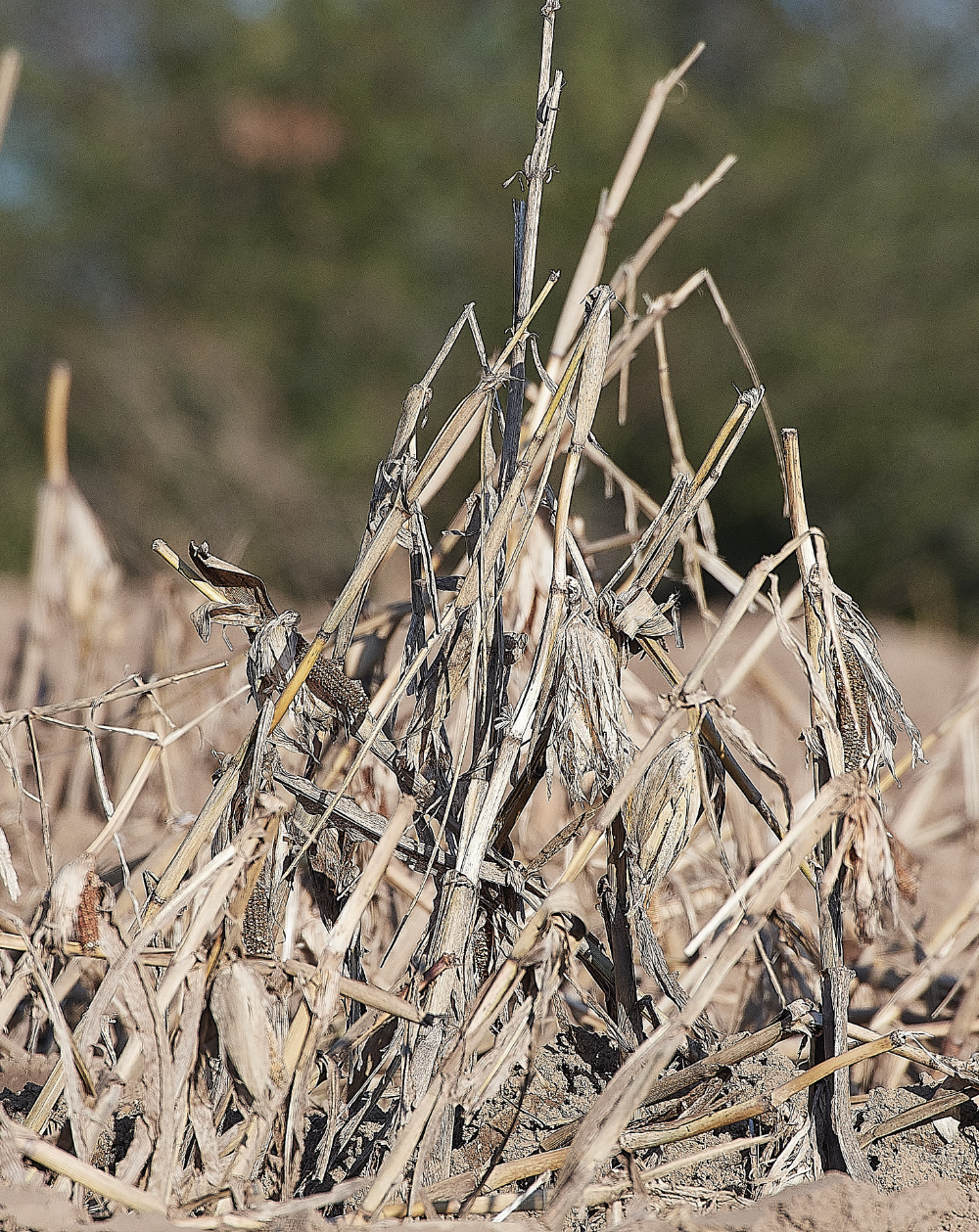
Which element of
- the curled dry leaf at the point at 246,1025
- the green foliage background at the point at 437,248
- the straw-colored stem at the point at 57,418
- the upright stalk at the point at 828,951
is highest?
the green foliage background at the point at 437,248

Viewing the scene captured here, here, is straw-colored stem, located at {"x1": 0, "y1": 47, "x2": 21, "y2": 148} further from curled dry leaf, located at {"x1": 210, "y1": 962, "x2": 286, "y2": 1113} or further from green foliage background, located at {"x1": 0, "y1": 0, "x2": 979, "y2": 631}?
green foliage background, located at {"x1": 0, "y1": 0, "x2": 979, "y2": 631}

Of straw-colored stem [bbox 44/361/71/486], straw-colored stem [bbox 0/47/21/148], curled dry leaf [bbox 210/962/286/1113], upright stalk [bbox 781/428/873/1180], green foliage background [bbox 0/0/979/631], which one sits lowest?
Result: curled dry leaf [bbox 210/962/286/1113]

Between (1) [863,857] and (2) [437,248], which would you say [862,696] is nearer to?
(1) [863,857]

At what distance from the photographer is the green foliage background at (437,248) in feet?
13.0

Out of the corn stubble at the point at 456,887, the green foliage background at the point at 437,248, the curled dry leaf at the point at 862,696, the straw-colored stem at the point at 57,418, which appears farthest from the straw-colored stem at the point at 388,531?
the green foliage background at the point at 437,248

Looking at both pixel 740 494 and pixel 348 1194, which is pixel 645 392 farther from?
pixel 348 1194

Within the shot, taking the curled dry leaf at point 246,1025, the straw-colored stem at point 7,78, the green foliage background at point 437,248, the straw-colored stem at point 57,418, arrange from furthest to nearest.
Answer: the green foliage background at point 437,248
the straw-colored stem at point 57,418
the straw-colored stem at point 7,78
the curled dry leaf at point 246,1025

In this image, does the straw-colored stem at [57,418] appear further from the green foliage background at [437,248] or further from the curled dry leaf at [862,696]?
the green foliage background at [437,248]

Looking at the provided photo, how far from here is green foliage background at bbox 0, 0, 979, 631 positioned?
3.96 metres

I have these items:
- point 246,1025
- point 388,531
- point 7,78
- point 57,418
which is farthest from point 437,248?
point 246,1025

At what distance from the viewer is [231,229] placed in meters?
5.48

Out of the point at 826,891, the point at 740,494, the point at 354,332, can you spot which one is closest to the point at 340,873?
the point at 826,891

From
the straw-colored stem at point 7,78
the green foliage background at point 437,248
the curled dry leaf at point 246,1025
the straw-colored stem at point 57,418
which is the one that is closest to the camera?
the curled dry leaf at point 246,1025

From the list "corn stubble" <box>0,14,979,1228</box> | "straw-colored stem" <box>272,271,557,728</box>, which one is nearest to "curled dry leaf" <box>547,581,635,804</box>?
"corn stubble" <box>0,14,979,1228</box>
